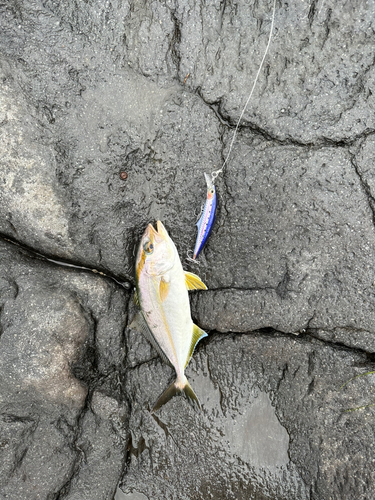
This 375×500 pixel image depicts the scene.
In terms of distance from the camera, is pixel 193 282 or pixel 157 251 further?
pixel 193 282

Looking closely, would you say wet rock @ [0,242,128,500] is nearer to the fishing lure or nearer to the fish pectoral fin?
the fish pectoral fin

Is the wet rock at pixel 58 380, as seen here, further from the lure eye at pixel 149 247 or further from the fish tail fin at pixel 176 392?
the lure eye at pixel 149 247

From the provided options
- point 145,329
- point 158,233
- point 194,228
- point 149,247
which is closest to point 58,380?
point 145,329

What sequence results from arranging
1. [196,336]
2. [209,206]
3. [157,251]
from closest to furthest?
[157,251], [209,206], [196,336]

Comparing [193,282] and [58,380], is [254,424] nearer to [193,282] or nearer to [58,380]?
[193,282]

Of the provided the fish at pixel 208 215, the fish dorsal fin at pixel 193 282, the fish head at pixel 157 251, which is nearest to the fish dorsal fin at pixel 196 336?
the fish dorsal fin at pixel 193 282

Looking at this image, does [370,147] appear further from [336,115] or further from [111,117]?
[111,117]
